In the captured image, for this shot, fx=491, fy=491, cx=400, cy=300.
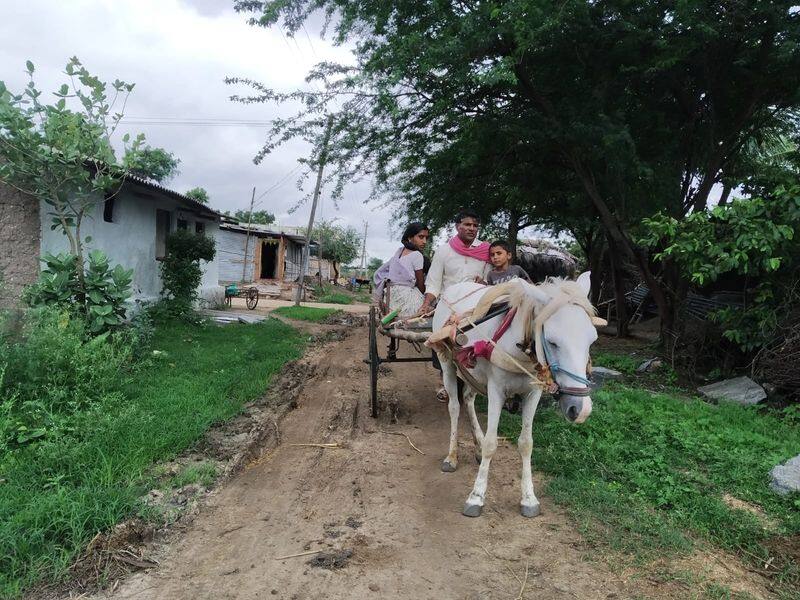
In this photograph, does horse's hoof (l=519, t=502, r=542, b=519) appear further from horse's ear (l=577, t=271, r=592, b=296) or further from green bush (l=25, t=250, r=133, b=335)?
green bush (l=25, t=250, r=133, b=335)

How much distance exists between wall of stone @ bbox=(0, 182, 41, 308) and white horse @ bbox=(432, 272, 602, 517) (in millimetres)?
8315

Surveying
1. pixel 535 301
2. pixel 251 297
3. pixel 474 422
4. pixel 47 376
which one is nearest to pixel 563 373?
pixel 535 301

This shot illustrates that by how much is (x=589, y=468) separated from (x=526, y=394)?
119 cm

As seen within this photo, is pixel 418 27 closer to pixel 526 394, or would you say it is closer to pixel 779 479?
pixel 526 394

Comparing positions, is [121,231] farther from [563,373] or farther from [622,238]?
[563,373]

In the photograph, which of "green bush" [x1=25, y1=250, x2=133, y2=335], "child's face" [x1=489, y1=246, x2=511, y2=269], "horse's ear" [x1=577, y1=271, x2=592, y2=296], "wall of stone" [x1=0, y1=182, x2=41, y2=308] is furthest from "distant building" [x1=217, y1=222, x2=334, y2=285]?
"horse's ear" [x1=577, y1=271, x2=592, y2=296]

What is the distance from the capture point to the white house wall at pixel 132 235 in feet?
33.0

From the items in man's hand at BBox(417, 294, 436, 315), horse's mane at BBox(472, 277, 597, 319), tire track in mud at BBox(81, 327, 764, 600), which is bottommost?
tire track in mud at BBox(81, 327, 764, 600)

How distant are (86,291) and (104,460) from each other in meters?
4.39

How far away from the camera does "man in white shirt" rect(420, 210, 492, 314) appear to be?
5137 millimetres

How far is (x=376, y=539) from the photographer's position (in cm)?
329

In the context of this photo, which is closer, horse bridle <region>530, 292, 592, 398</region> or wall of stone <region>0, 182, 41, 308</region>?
horse bridle <region>530, 292, 592, 398</region>

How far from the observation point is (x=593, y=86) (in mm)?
8883

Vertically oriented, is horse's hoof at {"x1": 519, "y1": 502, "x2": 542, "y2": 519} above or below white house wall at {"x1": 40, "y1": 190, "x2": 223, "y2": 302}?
below
